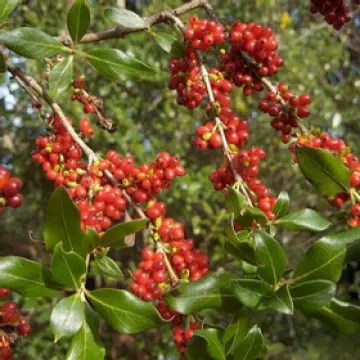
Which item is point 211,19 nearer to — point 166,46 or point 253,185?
point 166,46

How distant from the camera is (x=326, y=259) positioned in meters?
0.85

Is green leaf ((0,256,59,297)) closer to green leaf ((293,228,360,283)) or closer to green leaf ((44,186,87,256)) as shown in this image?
green leaf ((44,186,87,256))

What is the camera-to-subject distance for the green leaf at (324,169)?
0.94 meters

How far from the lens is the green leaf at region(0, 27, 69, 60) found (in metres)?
1.01

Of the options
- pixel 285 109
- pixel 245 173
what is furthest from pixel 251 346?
pixel 285 109

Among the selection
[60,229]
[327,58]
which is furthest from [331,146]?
[327,58]

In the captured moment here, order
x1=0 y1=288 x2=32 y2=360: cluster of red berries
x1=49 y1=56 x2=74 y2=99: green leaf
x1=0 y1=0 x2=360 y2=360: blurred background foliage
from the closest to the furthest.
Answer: x1=0 y1=288 x2=32 y2=360: cluster of red berries < x1=49 y1=56 x2=74 y2=99: green leaf < x1=0 y1=0 x2=360 y2=360: blurred background foliage

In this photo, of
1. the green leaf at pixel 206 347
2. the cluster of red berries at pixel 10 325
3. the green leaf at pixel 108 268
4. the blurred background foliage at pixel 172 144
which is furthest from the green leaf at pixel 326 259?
the blurred background foliage at pixel 172 144

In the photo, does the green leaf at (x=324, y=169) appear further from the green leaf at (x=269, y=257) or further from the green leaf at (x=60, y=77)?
the green leaf at (x=60, y=77)

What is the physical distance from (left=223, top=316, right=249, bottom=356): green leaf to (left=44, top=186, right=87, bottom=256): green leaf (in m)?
0.23

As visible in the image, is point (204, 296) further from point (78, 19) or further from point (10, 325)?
point (78, 19)

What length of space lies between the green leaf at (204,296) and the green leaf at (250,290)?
5 centimetres

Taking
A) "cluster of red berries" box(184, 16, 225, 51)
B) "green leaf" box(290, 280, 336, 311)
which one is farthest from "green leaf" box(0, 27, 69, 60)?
"green leaf" box(290, 280, 336, 311)

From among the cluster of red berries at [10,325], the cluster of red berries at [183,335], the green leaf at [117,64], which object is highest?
the green leaf at [117,64]
